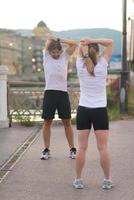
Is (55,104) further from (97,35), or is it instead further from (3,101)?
(97,35)

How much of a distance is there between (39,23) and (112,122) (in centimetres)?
5512

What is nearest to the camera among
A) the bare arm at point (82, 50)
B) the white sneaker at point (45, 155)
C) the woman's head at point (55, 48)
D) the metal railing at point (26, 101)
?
the bare arm at point (82, 50)

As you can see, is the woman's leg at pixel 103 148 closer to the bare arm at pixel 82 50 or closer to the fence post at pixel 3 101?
the bare arm at pixel 82 50

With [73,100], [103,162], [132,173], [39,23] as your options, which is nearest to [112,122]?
[73,100]

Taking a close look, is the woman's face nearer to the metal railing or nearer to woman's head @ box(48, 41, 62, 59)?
woman's head @ box(48, 41, 62, 59)

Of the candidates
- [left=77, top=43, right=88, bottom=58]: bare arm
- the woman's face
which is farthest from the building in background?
[left=77, top=43, right=88, bottom=58]: bare arm

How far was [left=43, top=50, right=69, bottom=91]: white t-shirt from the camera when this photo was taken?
7.99m

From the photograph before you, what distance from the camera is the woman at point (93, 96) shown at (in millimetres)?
6277

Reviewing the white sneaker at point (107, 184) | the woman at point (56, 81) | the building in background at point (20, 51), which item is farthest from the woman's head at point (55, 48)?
the building in background at point (20, 51)

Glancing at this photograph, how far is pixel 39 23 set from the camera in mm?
67250

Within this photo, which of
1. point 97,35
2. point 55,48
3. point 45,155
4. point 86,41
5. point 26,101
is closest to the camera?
point 86,41

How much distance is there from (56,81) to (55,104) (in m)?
0.38

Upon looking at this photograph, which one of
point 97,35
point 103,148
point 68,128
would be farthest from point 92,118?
point 97,35

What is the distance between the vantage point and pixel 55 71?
7988mm
